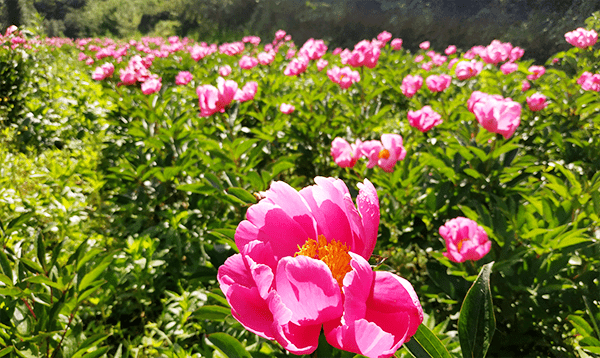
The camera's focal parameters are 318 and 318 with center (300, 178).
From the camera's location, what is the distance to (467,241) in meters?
1.13

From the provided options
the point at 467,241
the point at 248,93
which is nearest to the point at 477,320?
the point at 467,241

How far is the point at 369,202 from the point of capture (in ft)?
1.55

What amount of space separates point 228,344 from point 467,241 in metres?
0.90

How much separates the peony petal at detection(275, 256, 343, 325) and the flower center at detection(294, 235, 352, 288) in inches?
2.5

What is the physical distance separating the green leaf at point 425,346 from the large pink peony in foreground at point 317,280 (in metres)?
0.06

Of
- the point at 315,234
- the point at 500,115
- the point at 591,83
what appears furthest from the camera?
the point at 591,83

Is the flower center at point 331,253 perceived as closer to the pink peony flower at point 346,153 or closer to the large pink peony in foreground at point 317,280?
the large pink peony in foreground at point 317,280

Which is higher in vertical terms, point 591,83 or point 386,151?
point 591,83

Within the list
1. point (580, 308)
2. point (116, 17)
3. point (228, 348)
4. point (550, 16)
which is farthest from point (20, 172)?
point (116, 17)

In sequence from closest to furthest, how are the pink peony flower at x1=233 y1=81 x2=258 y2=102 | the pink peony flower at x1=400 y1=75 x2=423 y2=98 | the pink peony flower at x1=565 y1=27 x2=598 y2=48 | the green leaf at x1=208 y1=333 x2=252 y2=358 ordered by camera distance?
the green leaf at x1=208 y1=333 x2=252 y2=358 → the pink peony flower at x1=233 y1=81 x2=258 y2=102 → the pink peony flower at x1=565 y1=27 x2=598 y2=48 → the pink peony flower at x1=400 y1=75 x2=423 y2=98

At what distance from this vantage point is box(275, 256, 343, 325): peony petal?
395 mm

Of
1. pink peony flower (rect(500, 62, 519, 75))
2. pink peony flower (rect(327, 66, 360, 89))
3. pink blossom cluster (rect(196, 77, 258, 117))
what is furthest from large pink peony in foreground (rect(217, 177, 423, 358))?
pink peony flower (rect(500, 62, 519, 75))

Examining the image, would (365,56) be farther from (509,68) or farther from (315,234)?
(315,234)

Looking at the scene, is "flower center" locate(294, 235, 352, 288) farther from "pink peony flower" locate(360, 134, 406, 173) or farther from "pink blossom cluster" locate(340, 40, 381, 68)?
"pink blossom cluster" locate(340, 40, 381, 68)
